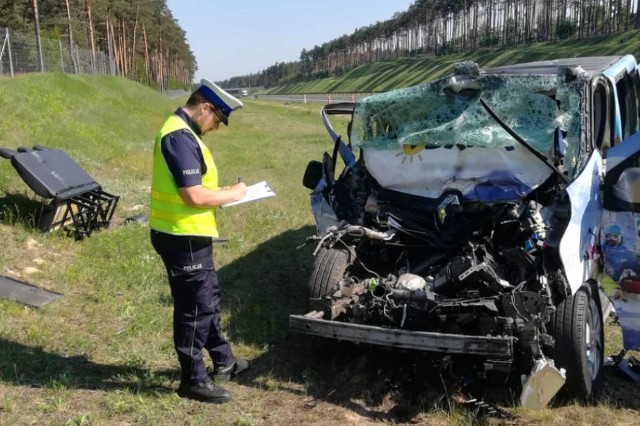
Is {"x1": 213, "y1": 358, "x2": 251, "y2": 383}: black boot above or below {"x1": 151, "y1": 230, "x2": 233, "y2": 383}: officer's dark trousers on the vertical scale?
below

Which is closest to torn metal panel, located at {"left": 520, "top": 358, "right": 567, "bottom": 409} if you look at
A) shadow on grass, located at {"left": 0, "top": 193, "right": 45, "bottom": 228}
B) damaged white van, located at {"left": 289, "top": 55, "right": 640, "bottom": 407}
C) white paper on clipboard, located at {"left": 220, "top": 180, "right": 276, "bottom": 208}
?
damaged white van, located at {"left": 289, "top": 55, "right": 640, "bottom": 407}

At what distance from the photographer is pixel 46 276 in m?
5.69

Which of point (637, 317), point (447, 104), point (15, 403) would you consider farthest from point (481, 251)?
point (15, 403)

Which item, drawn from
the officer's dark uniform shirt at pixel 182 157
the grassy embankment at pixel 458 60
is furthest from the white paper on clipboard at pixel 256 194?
the grassy embankment at pixel 458 60

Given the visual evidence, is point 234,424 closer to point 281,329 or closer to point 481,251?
point 281,329

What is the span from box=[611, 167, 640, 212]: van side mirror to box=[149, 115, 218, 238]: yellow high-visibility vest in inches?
99.1

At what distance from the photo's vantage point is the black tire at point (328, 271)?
4.22m

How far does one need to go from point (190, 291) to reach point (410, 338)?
52.0 inches

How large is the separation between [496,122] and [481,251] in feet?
3.48

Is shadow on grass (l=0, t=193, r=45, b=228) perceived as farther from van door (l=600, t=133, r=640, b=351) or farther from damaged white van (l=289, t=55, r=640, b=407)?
van door (l=600, t=133, r=640, b=351)

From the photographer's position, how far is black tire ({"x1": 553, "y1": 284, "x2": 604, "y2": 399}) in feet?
11.4

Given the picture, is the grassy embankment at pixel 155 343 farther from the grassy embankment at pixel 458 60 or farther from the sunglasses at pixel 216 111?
the grassy embankment at pixel 458 60

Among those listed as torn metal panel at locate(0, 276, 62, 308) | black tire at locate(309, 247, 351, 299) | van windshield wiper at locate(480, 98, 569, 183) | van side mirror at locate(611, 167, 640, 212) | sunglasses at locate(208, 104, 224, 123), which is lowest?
torn metal panel at locate(0, 276, 62, 308)

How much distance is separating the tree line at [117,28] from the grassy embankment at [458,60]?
2557 cm
